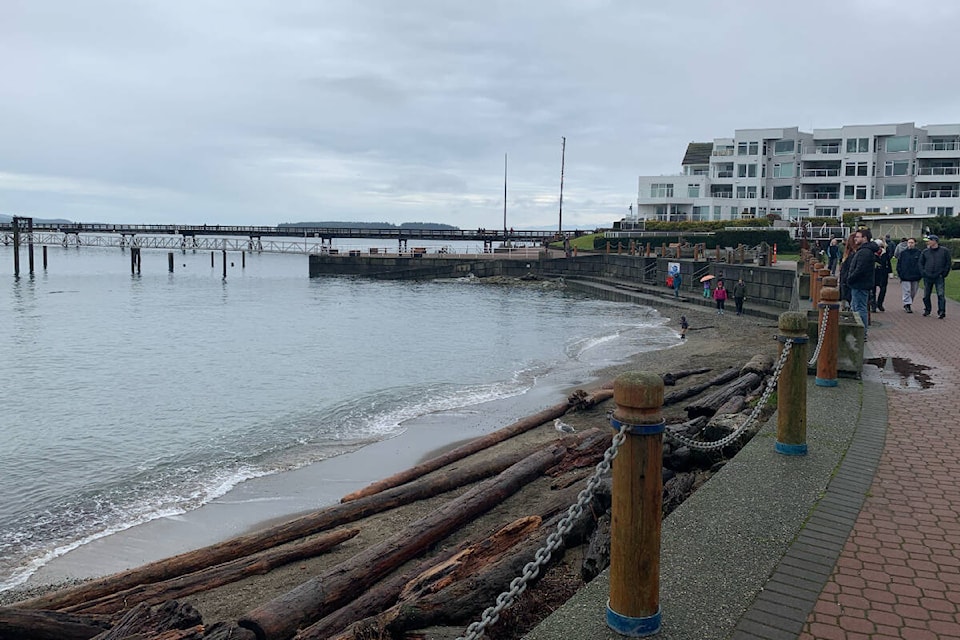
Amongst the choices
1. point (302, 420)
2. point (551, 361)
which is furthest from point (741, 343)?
point (302, 420)

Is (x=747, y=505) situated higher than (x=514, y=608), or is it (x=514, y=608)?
(x=747, y=505)

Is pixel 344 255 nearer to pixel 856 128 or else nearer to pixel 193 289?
pixel 193 289

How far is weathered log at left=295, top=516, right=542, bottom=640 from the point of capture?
5254 mm

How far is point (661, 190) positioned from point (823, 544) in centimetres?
8292

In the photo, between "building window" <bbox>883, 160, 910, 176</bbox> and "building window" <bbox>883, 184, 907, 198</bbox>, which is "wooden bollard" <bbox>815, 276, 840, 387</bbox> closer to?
"building window" <bbox>883, 184, 907, 198</bbox>

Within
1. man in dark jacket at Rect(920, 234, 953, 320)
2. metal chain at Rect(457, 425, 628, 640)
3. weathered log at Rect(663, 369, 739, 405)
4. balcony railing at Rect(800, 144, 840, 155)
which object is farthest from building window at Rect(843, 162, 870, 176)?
metal chain at Rect(457, 425, 628, 640)

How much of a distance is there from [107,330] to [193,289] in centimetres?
3639

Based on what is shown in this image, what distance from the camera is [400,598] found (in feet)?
17.7

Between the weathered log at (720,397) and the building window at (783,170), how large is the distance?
252ft

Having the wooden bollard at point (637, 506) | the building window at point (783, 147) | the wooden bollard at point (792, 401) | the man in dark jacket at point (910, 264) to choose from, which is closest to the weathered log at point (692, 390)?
the wooden bollard at point (792, 401)

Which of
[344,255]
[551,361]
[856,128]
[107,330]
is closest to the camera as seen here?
[551,361]

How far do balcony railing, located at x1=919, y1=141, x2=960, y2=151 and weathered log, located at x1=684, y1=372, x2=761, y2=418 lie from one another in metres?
80.0

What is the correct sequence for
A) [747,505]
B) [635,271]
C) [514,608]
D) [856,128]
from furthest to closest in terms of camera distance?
[856,128] → [635,271] → [747,505] → [514,608]

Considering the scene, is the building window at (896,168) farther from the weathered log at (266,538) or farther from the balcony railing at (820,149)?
the weathered log at (266,538)
